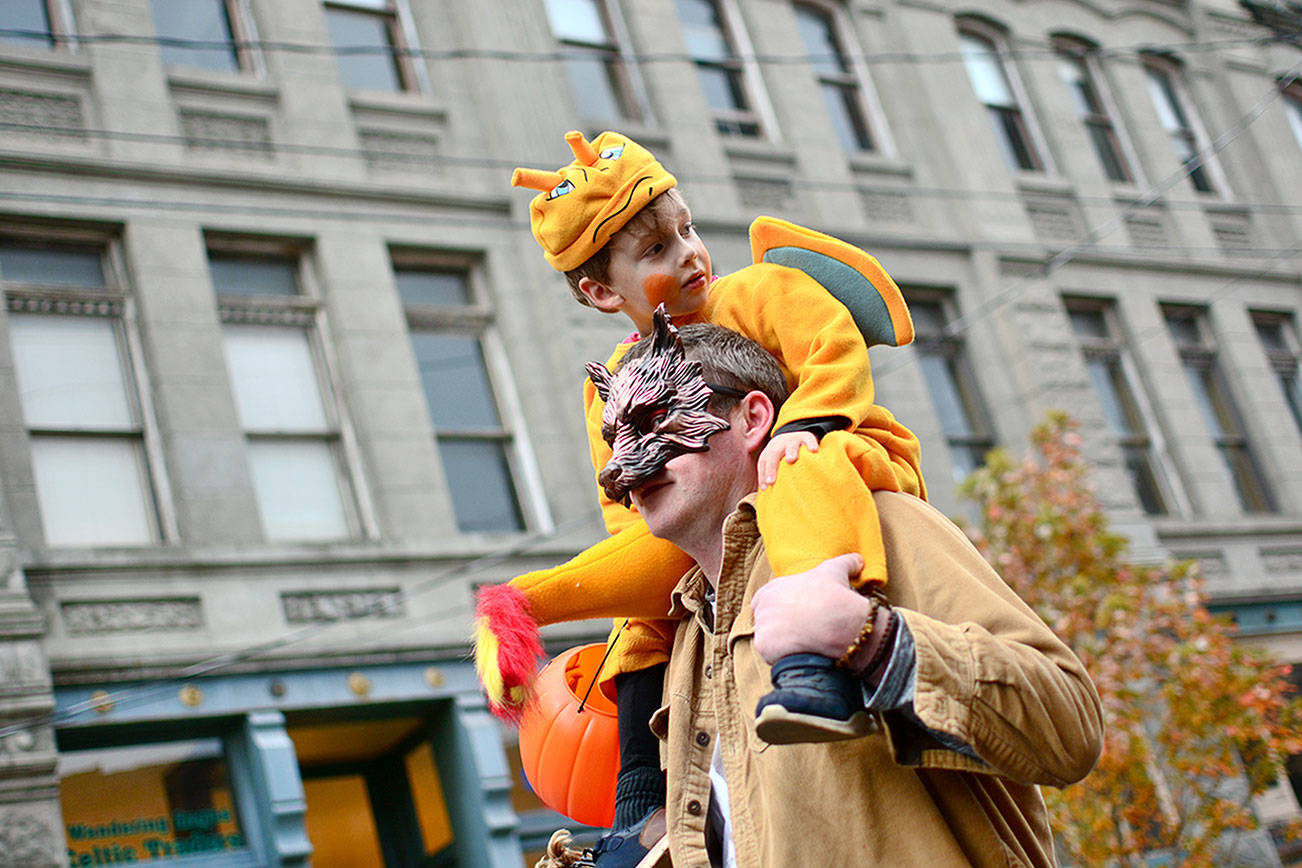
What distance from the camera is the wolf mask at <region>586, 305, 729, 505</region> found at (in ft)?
9.21

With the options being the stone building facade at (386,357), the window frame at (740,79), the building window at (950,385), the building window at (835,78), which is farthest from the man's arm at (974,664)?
the building window at (835,78)

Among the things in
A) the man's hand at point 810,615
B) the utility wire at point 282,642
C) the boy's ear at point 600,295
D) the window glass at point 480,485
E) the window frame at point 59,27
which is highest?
the window frame at point 59,27

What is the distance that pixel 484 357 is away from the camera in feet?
42.7

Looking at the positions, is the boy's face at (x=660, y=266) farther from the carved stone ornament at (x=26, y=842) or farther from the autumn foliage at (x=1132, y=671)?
the autumn foliage at (x=1132, y=671)

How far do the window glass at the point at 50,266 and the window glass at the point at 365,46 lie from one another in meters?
3.33

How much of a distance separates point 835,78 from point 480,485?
7.88 meters

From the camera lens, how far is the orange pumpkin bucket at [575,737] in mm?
3477

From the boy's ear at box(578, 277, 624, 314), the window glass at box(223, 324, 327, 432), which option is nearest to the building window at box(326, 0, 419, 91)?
the window glass at box(223, 324, 327, 432)

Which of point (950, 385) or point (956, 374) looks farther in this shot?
point (956, 374)

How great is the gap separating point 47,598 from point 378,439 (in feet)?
9.64

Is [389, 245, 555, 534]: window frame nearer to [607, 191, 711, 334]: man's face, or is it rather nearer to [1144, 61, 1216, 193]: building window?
[607, 191, 711, 334]: man's face

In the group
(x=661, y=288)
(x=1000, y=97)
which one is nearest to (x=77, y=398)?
(x=661, y=288)

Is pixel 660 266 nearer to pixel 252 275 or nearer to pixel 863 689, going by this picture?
pixel 863 689

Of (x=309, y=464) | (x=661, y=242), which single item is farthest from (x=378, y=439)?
(x=661, y=242)
